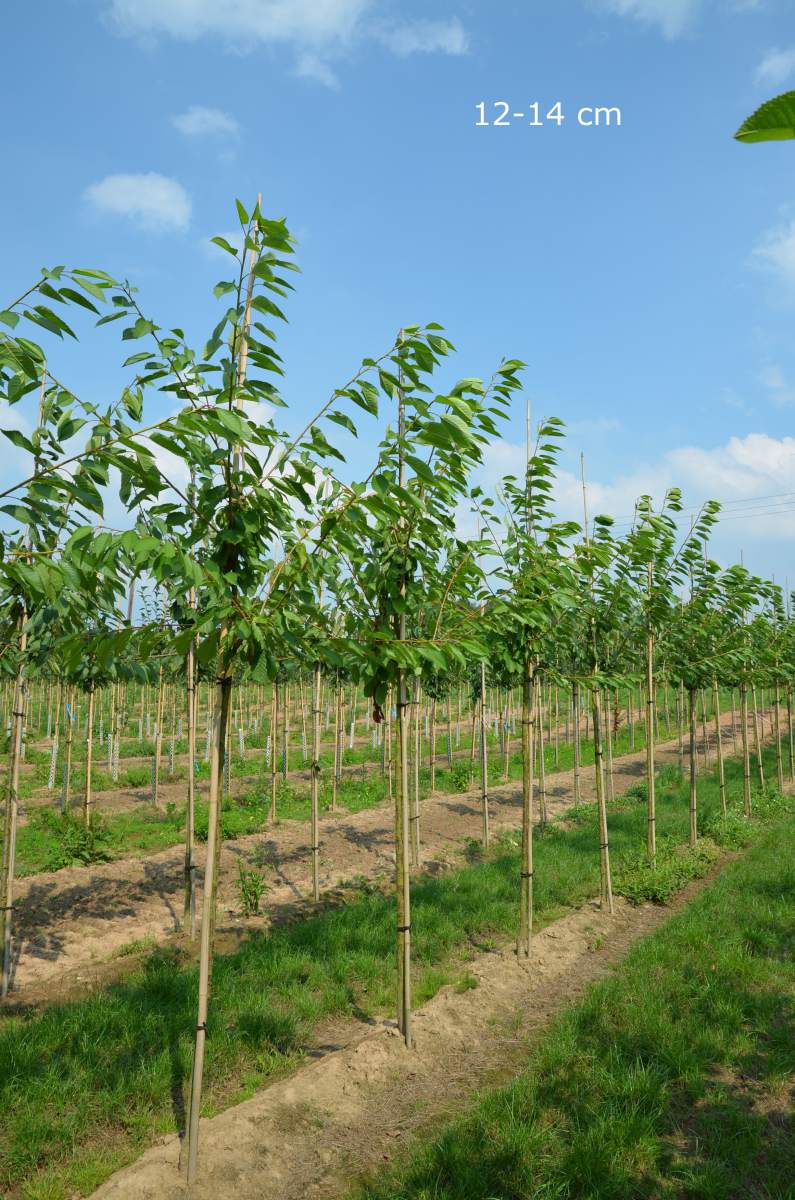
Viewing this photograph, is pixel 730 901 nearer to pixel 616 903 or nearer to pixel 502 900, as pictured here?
pixel 616 903

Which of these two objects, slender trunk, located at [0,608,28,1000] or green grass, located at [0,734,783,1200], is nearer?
green grass, located at [0,734,783,1200]

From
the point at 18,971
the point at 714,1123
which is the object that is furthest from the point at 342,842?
the point at 714,1123

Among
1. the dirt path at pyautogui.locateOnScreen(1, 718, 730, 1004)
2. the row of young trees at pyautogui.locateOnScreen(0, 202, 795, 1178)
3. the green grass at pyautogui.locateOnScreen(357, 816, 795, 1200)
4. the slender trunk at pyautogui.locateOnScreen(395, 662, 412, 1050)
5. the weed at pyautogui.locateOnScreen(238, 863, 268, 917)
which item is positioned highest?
the row of young trees at pyautogui.locateOnScreen(0, 202, 795, 1178)

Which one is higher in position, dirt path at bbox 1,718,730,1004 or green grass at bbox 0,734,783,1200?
green grass at bbox 0,734,783,1200

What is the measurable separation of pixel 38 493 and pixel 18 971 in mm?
8113

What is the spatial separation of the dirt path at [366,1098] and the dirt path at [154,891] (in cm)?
350

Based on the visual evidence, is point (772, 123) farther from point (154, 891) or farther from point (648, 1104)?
point (154, 891)

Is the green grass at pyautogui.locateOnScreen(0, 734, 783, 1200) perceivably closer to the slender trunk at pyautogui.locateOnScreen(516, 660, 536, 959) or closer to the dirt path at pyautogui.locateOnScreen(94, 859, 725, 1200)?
the dirt path at pyautogui.locateOnScreen(94, 859, 725, 1200)

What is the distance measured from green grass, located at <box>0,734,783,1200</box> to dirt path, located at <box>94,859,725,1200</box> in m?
0.30

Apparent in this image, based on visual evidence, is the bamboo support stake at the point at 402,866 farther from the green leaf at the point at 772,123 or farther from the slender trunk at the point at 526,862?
the green leaf at the point at 772,123

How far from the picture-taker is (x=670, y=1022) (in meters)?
6.09

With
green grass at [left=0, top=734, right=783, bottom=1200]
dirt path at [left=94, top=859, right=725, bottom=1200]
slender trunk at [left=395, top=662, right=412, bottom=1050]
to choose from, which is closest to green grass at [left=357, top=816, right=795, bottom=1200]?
dirt path at [left=94, top=859, right=725, bottom=1200]

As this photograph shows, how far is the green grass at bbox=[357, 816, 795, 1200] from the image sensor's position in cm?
423

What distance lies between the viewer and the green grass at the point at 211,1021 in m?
4.75
